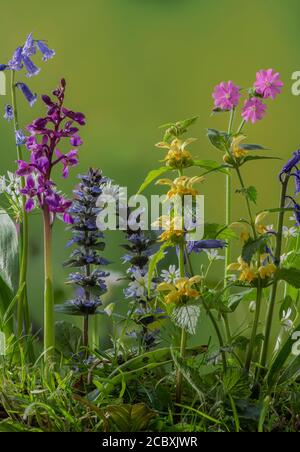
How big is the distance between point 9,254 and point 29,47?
336 millimetres

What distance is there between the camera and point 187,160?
1.16 metres

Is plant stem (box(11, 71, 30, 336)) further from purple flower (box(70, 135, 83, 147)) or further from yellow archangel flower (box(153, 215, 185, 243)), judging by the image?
yellow archangel flower (box(153, 215, 185, 243))

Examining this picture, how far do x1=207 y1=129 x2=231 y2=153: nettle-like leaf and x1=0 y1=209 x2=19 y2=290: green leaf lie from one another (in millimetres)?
387

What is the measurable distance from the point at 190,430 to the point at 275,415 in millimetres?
134

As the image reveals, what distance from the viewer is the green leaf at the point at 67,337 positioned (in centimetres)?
131

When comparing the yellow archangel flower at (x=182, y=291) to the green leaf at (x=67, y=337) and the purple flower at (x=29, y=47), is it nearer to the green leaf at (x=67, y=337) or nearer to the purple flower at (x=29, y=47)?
the green leaf at (x=67, y=337)

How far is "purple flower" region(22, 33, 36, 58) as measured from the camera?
126 centimetres

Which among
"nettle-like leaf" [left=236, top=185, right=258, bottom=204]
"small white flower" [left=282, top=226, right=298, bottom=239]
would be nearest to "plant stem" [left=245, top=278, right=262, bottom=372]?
"nettle-like leaf" [left=236, top=185, right=258, bottom=204]

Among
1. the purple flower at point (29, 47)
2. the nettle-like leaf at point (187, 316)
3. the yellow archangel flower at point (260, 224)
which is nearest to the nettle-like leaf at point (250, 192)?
the yellow archangel flower at point (260, 224)

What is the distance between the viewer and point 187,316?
1.10 metres

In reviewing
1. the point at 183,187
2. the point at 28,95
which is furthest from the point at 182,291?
the point at 28,95

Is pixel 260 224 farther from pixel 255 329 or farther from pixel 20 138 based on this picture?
pixel 20 138

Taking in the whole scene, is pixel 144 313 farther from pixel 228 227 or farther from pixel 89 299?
pixel 228 227

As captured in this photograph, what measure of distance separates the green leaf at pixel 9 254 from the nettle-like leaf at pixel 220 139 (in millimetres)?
387
